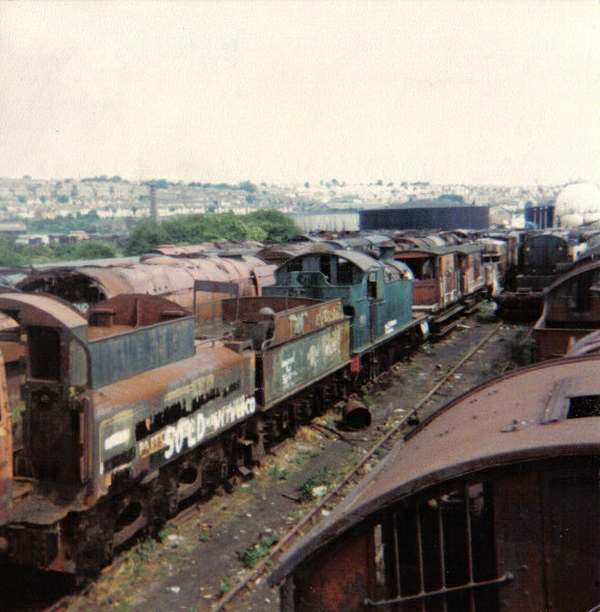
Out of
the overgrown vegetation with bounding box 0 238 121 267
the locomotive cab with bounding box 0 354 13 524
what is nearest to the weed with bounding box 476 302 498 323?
the locomotive cab with bounding box 0 354 13 524

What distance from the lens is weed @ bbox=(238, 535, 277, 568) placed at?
29.0ft

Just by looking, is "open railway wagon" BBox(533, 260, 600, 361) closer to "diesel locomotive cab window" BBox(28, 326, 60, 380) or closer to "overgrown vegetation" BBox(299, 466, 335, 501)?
"overgrown vegetation" BBox(299, 466, 335, 501)

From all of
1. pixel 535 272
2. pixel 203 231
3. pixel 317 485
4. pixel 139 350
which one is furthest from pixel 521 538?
pixel 203 231

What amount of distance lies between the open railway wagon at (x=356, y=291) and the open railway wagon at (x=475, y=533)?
11616 mm

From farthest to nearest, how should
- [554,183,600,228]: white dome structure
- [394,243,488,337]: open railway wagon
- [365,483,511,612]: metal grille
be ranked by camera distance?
[554,183,600,228]: white dome structure → [394,243,488,337]: open railway wagon → [365,483,511,612]: metal grille

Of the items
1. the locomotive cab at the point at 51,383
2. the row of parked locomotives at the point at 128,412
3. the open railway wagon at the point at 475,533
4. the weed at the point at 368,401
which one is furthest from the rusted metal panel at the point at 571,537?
the weed at the point at 368,401

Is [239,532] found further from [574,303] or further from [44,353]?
[574,303]

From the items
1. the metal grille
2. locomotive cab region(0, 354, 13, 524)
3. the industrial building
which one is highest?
the industrial building

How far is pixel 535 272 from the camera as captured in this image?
29.0 metres

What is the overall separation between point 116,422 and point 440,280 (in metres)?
17.0

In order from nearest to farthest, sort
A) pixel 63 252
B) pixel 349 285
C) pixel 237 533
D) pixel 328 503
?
pixel 237 533 → pixel 328 503 → pixel 349 285 → pixel 63 252

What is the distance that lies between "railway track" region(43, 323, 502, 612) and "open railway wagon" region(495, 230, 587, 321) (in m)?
12.4

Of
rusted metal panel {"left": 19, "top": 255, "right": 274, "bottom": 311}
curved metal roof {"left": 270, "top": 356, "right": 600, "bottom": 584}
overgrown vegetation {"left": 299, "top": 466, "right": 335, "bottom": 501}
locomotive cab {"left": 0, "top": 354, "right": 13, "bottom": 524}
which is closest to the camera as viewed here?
curved metal roof {"left": 270, "top": 356, "right": 600, "bottom": 584}

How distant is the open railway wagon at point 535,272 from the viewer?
27.1m
